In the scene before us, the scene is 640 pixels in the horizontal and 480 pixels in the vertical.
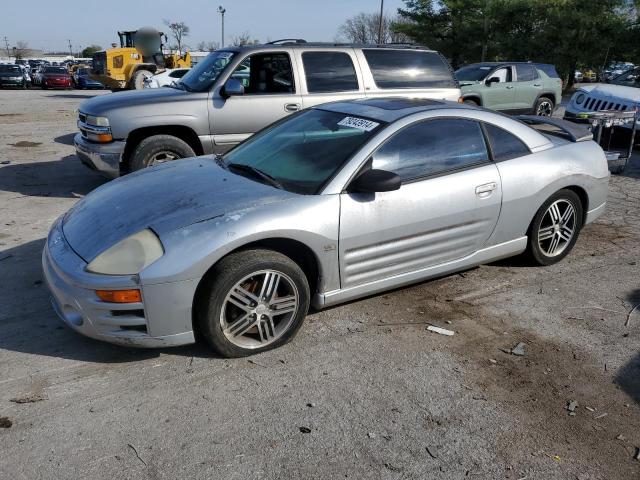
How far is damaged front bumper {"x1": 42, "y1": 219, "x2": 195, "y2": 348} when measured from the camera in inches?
116

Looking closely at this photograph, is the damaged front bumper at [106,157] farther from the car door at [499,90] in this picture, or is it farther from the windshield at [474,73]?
the windshield at [474,73]

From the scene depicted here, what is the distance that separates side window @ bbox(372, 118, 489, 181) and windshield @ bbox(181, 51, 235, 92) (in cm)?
380

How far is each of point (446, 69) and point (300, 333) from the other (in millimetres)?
5549

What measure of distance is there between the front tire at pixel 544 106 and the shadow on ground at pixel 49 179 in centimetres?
1172

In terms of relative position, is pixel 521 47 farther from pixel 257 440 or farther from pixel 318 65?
pixel 257 440

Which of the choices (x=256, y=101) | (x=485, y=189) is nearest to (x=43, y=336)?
(x=485, y=189)

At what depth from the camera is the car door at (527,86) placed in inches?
555

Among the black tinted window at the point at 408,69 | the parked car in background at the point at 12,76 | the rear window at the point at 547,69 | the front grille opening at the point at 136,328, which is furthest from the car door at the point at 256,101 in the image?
the parked car in background at the point at 12,76

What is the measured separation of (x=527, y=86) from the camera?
14195 millimetres

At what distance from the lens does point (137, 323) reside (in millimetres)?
2988

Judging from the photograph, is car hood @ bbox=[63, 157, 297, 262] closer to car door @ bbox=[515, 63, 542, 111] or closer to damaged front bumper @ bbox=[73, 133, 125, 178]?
damaged front bumper @ bbox=[73, 133, 125, 178]

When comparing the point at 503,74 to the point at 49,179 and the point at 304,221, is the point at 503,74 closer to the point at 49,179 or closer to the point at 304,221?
the point at 49,179

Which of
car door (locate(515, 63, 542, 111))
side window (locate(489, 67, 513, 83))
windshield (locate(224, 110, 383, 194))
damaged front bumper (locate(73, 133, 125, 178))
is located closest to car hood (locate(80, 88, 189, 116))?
damaged front bumper (locate(73, 133, 125, 178))

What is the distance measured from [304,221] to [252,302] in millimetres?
581
